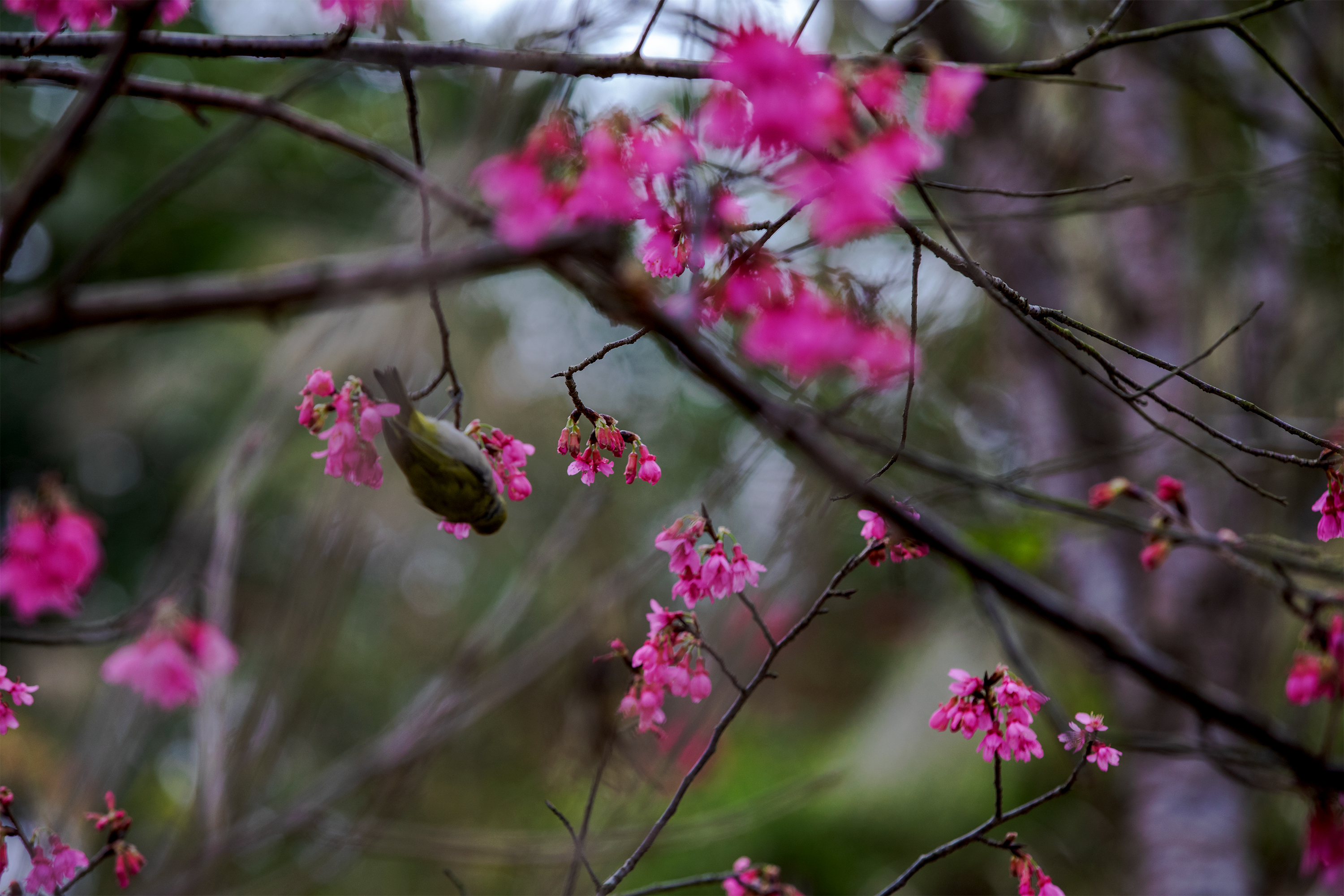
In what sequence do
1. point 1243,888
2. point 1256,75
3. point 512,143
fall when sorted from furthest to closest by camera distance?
1. point 1256,75
2. point 1243,888
3. point 512,143

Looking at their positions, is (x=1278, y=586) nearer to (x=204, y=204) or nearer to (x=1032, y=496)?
(x=1032, y=496)

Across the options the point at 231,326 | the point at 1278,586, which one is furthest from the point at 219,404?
the point at 1278,586

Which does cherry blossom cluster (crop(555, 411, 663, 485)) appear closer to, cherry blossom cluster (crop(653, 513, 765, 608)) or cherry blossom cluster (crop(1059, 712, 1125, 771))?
cherry blossom cluster (crop(653, 513, 765, 608))

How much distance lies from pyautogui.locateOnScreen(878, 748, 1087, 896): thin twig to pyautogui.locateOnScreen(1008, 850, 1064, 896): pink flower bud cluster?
0.09 meters

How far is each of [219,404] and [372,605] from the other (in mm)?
1641

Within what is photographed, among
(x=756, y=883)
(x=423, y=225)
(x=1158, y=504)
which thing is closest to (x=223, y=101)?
(x=423, y=225)

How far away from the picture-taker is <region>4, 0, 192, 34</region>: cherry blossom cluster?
0.97m

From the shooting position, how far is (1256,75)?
123 inches

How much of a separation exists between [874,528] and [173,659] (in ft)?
2.40

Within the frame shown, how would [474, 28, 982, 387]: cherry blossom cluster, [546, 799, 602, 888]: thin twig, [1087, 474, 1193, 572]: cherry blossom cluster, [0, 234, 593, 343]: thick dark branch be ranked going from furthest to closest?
[1087, 474, 1193, 572]: cherry blossom cluster < [546, 799, 602, 888]: thin twig < [474, 28, 982, 387]: cherry blossom cluster < [0, 234, 593, 343]: thick dark branch

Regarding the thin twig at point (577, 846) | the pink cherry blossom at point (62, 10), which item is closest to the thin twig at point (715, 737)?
the thin twig at point (577, 846)

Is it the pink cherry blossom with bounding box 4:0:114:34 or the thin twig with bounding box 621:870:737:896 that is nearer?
the thin twig with bounding box 621:870:737:896

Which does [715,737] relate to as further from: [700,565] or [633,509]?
[633,509]

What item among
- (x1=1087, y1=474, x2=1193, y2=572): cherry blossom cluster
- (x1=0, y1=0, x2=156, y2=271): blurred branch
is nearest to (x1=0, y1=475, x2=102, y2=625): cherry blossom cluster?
(x1=0, y1=0, x2=156, y2=271): blurred branch
